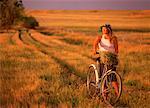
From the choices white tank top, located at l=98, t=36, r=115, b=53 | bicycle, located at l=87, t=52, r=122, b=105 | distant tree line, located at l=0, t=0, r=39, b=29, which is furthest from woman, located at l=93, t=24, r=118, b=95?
distant tree line, located at l=0, t=0, r=39, b=29

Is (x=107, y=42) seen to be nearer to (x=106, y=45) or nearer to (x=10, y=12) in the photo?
(x=106, y=45)

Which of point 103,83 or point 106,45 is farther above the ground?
point 106,45

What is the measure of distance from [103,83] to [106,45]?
0.96m

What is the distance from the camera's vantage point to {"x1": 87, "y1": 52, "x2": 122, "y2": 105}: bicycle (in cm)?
1035

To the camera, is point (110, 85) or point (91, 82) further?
point (91, 82)

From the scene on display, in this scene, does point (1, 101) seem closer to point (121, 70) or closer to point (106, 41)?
point (106, 41)

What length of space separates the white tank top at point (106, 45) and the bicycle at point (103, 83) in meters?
0.37

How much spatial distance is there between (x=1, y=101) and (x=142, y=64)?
9.78m

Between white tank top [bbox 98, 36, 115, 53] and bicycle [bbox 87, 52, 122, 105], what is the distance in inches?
14.5

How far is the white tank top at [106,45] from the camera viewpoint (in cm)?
1073

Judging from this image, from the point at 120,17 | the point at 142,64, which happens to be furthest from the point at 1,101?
the point at 120,17

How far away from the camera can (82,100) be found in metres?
10.8

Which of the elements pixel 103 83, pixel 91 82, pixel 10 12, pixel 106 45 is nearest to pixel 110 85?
pixel 103 83

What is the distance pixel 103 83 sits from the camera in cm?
1049
